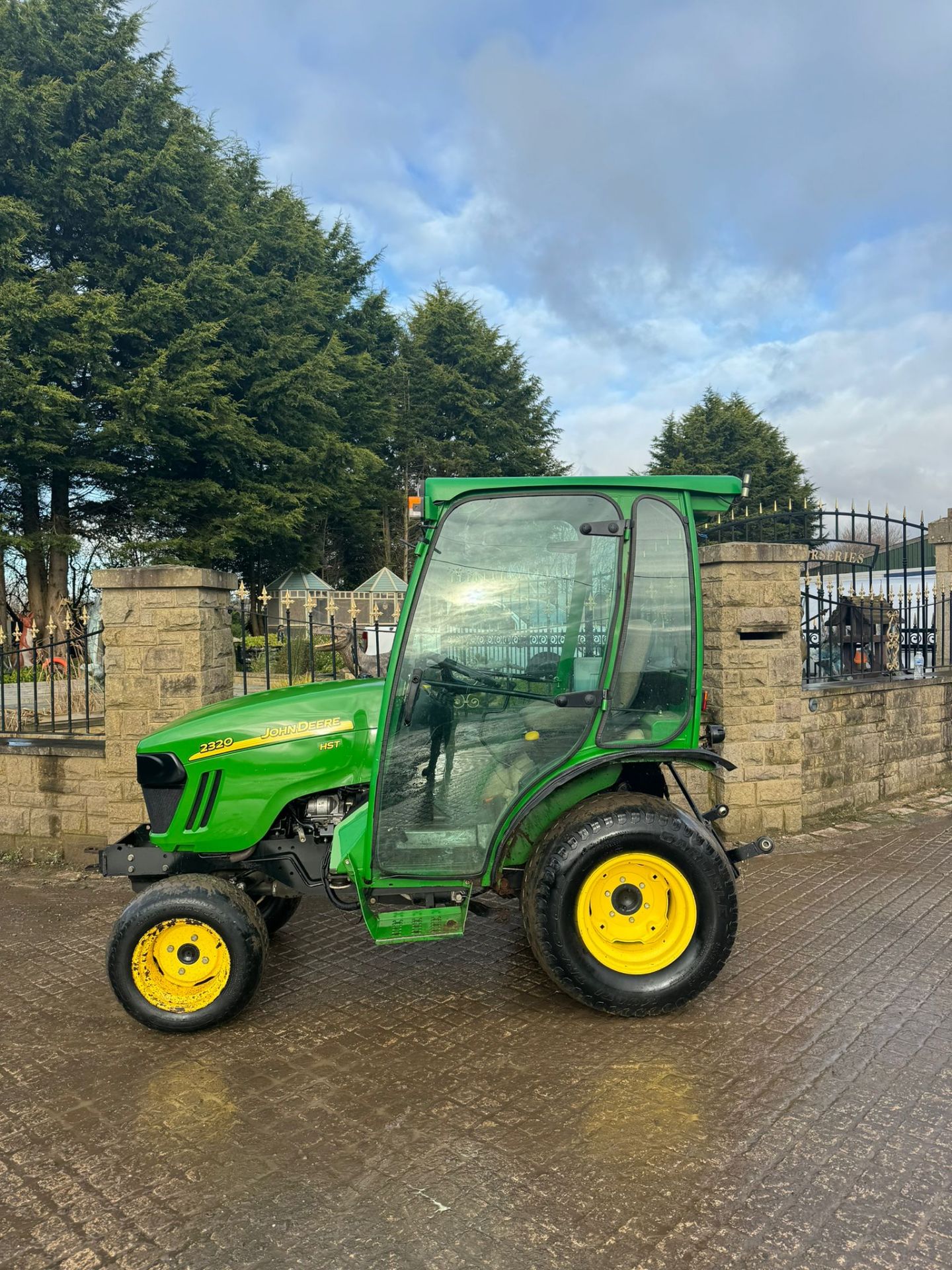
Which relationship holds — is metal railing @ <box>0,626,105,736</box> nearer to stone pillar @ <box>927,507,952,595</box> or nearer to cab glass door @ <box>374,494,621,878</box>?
cab glass door @ <box>374,494,621,878</box>

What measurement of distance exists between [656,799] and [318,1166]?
6.58ft

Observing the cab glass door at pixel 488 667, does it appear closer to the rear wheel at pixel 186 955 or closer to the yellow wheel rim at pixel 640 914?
the yellow wheel rim at pixel 640 914

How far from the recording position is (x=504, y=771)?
12.3 feet

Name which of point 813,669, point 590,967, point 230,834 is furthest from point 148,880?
point 813,669

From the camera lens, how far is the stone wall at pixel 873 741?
7.25m

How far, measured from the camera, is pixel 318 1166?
2746 mm

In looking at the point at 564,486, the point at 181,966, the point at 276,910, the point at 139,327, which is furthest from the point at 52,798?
the point at 139,327

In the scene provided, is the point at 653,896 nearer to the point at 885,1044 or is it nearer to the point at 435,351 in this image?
the point at 885,1044

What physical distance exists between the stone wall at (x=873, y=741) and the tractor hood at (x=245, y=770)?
15.5ft

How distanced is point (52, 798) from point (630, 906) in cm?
483

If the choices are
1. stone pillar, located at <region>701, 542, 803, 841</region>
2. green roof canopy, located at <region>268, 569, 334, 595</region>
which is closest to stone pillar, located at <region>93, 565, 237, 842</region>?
stone pillar, located at <region>701, 542, 803, 841</region>

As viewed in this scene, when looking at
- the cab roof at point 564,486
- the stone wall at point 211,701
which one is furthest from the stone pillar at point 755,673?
the cab roof at point 564,486

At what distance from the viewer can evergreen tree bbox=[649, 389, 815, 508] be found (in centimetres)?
3978

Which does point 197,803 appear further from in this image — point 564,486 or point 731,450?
point 731,450
